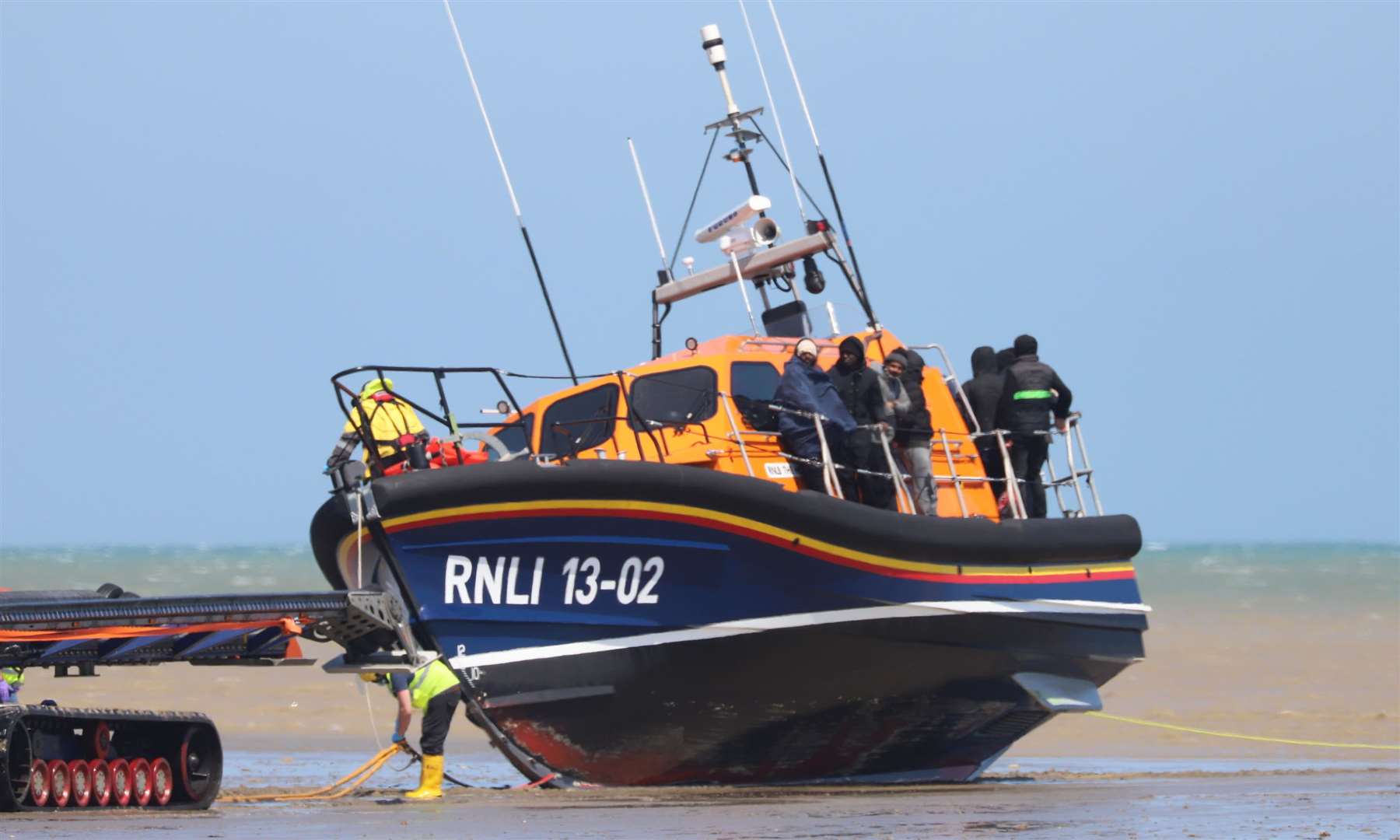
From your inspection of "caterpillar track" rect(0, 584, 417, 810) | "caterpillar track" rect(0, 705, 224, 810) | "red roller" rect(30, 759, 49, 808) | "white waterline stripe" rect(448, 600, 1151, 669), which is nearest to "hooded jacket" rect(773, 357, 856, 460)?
"white waterline stripe" rect(448, 600, 1151, 669)

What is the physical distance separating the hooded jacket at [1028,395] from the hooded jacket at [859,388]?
57.7 inches

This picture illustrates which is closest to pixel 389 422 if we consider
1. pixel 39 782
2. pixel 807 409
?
→ pixel 807 409

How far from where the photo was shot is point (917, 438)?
11.4m

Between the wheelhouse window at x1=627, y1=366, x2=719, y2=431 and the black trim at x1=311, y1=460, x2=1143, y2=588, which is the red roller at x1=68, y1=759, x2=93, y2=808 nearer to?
the black trim at x1=311, y1=460, x2=1143, y2=588

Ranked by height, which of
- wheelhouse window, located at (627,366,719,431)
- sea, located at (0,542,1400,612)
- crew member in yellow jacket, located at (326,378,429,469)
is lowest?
sea, located at (0,542,1400,612)

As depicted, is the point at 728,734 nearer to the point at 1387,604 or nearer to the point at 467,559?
the point at 467,559

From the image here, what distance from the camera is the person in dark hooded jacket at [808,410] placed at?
10.8 m

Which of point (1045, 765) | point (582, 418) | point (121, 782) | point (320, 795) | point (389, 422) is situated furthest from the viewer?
point (1045, 765)

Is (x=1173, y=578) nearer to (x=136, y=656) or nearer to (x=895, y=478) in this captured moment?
(x=895, y=478)

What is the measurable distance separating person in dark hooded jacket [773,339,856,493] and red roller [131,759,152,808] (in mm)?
4015

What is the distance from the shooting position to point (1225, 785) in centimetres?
1128

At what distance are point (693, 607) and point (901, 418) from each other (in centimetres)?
206

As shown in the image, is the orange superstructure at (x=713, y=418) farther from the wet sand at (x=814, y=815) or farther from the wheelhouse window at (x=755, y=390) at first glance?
the wet sand at (x=814, y=815)

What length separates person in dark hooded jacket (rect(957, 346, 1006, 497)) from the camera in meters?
12.4
